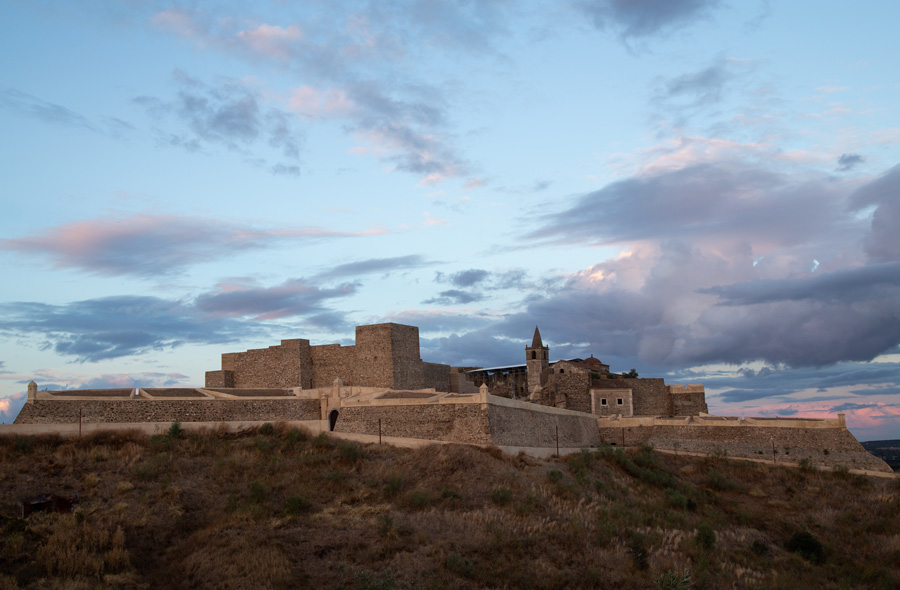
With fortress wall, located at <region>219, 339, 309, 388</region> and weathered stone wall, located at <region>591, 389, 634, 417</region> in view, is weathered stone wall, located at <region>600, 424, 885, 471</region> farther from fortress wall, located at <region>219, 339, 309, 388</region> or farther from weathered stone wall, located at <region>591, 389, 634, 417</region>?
fortress wall, located at <region>219, 339, 309, 388</region>

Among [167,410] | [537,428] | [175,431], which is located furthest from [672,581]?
[167,410]

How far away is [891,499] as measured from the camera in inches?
1235

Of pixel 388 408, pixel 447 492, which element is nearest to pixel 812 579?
pixel 447 492

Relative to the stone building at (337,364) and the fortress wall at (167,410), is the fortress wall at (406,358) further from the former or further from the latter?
the fortress wall at (167,410)

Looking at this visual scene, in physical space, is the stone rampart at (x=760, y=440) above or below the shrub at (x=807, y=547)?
above

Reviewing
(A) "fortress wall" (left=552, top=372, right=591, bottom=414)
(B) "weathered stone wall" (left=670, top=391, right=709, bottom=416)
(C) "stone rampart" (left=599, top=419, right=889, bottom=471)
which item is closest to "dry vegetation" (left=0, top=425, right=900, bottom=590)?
(C) "stone rampart" (left=599, top=419, right=889, bottom=471)

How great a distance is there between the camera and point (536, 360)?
5588 cm

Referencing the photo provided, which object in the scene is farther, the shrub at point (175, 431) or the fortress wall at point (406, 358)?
the fortress wall at point (406, 358)

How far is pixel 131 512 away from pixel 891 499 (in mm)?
30164

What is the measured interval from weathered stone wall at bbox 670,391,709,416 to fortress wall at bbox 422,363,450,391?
→ 16097mm

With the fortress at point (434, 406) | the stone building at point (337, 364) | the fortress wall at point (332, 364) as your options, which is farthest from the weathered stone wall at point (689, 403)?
the fortress wall at point (332, 364)

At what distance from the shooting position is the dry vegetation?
1866cm

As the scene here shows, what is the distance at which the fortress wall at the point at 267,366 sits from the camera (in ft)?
156

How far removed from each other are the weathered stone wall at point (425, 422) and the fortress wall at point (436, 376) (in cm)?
1542
